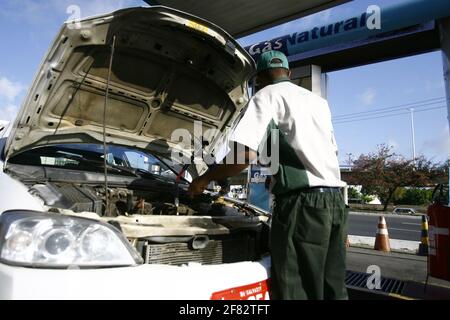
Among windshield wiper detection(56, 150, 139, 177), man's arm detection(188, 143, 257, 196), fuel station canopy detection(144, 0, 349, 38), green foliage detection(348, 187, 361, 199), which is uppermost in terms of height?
green foliage detection(348, 187, 361, 199)

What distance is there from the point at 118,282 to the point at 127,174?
6.10 ft

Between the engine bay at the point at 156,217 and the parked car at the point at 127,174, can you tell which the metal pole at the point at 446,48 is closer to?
the parked car at the point at 127,174

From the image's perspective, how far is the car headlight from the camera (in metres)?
1.35

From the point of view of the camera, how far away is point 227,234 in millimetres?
2035

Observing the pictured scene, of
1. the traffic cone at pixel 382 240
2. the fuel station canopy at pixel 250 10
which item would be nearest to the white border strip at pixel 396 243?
the traffic cone at pixel 382 240

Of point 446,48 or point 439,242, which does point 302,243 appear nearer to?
point 439,242

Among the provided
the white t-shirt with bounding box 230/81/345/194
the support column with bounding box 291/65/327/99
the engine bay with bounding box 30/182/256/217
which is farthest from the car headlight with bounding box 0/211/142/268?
the support column with bounding box 291/65/327/99

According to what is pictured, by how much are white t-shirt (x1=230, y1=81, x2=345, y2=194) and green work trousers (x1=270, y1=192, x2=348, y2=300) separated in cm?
9

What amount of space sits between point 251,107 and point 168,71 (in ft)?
4.58

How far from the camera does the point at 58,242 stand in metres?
1.39

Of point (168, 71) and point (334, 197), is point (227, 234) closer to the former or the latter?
point (334, 197)

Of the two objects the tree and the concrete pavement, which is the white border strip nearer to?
the concrete pavement

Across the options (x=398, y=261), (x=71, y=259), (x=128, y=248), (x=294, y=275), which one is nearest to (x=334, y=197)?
(x=294, y=275)

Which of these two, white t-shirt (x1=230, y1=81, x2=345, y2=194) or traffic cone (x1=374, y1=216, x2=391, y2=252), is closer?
white t-shirt (x1=230, y1=81, x2=345, y2=194)
